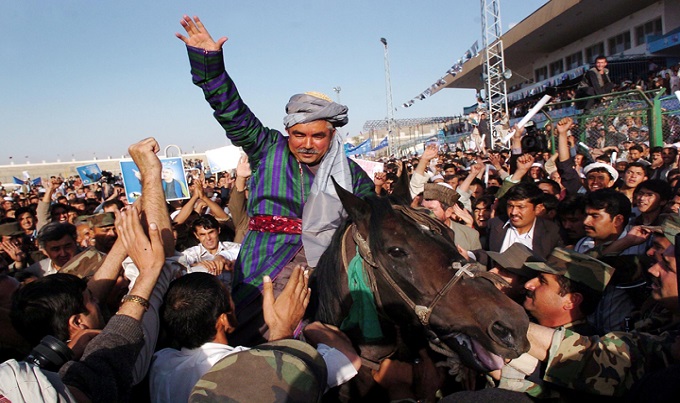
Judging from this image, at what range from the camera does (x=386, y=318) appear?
7.59 ft

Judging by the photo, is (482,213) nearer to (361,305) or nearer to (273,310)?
(361,305)

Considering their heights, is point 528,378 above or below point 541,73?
below

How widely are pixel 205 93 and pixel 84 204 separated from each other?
8477mm

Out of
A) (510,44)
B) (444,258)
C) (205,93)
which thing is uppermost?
(510,44)

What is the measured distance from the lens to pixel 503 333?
1.91 metres

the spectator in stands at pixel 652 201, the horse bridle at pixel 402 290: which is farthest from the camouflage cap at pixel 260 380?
the spectator in stands at pixel 652 201

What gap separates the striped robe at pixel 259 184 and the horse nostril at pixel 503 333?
4.22ft

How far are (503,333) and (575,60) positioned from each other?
123ft

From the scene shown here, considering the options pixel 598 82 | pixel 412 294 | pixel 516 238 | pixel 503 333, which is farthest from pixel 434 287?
pixel 598 82

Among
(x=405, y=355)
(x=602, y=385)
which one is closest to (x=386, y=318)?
(x=405, y=355)

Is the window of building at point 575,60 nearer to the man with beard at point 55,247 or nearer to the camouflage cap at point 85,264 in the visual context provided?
the man with beard at point 55,247

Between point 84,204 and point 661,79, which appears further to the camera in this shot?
point 661,79

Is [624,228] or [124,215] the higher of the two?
[124,215]

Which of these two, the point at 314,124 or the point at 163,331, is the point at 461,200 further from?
the point at 163,331
